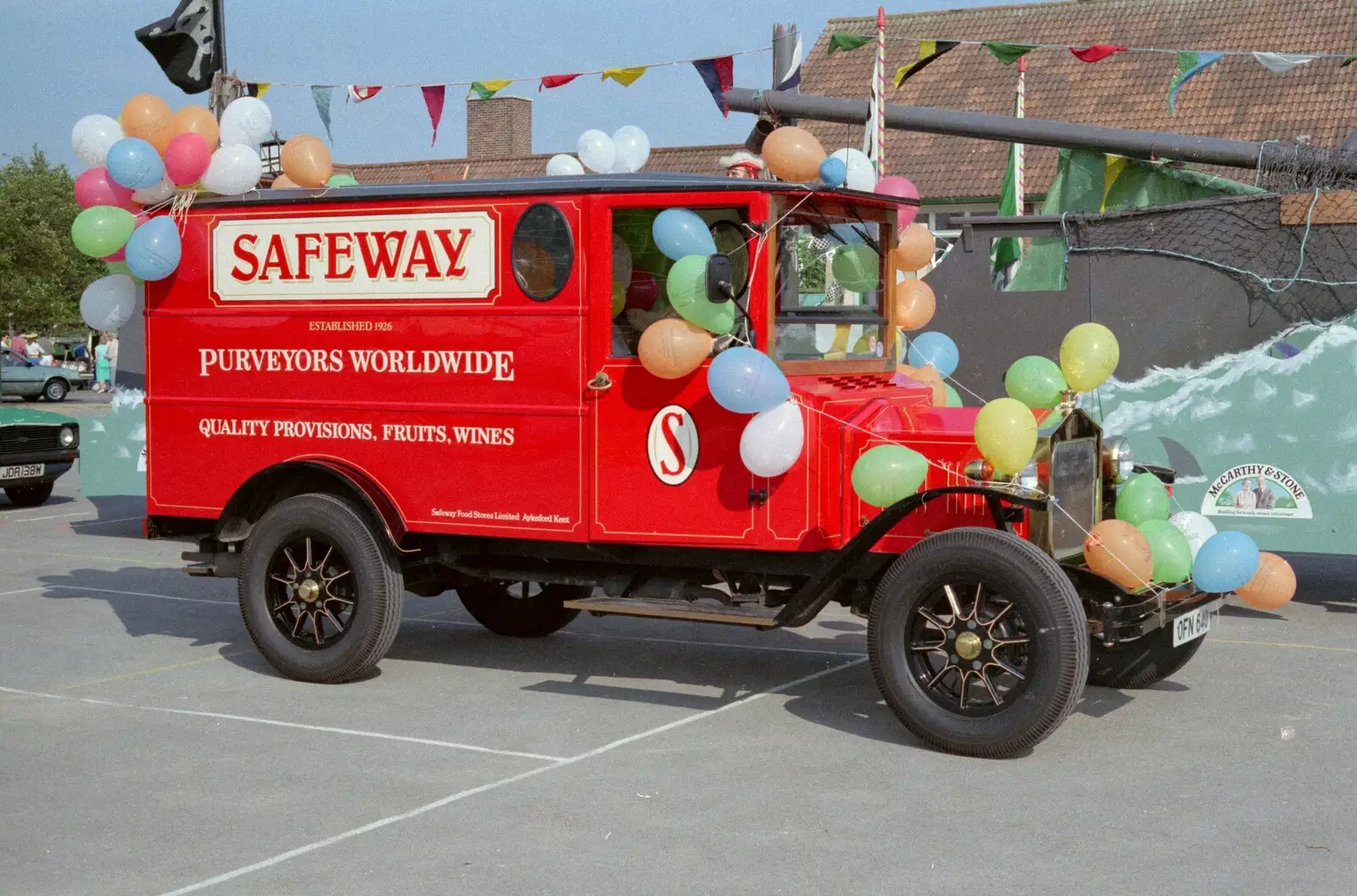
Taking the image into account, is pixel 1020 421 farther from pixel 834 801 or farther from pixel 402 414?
pixel 402 414

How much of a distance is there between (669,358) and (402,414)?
1586mm

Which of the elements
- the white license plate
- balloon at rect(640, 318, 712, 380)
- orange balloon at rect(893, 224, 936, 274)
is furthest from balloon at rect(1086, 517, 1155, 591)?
the white license plate

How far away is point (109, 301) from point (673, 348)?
3.56m

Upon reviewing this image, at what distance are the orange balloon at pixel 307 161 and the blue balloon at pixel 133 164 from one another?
25.4 inches

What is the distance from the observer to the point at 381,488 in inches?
298

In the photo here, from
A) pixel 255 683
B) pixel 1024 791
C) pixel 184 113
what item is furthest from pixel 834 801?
pixel 184 113

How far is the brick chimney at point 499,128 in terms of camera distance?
127 feet

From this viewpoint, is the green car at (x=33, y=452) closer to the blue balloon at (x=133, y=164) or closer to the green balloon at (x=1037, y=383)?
the blue balloon at (x=133, y=164)

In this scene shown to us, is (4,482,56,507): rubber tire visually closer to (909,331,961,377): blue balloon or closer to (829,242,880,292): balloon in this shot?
(909,331,961,377): blue balloon

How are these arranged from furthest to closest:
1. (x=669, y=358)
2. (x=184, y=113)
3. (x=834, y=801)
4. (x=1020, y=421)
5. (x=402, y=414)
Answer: (x=184, y=113) < (x=402, y=414) < (x=669, y=358) < (x=1020, y=421) < (x=834, y=801)

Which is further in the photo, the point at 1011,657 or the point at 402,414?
the point at 402,414

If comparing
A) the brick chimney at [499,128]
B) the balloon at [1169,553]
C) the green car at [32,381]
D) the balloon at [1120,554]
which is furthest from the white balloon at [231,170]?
the green car at [32,381]

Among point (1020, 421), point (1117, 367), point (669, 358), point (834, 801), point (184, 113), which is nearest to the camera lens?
point (834, 801)

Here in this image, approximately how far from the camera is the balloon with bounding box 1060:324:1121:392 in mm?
6629
